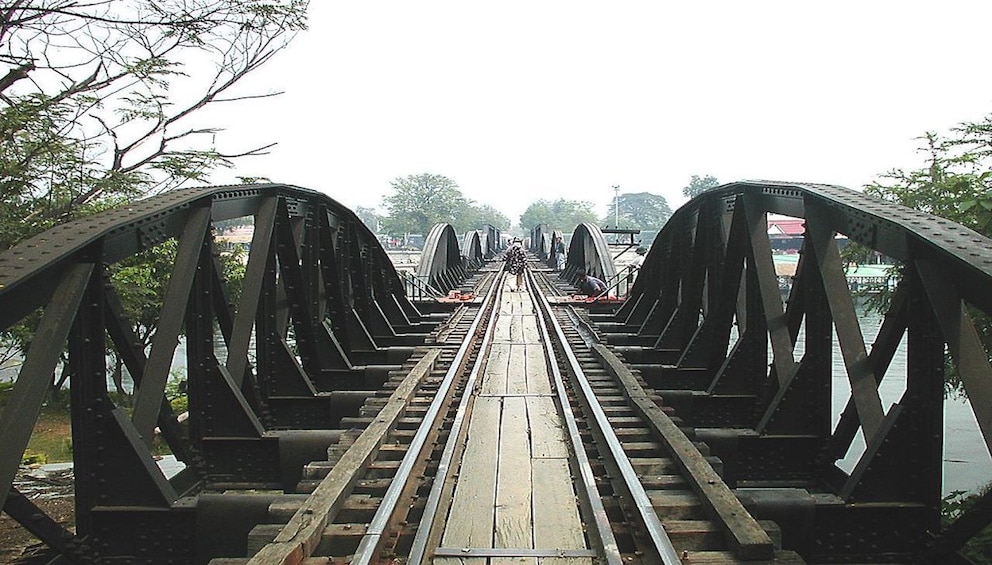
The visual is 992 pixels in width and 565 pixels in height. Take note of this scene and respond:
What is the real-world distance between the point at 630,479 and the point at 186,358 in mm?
3764

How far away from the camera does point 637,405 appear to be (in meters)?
6.98

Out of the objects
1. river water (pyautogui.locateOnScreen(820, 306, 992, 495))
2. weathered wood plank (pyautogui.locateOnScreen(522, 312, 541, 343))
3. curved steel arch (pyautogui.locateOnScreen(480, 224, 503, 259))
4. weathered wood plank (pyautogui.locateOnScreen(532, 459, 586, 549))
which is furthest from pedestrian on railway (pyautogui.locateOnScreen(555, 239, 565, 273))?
weathered wood plank (pyautogui.locateOnScreen(532, 459, 586, 549))

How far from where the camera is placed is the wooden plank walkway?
4.23 metres

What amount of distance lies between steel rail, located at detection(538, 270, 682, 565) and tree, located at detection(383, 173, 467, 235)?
348 ft

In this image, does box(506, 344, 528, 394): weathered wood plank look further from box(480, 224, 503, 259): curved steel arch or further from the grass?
box(480, 224, 503, 259): curved steel arch

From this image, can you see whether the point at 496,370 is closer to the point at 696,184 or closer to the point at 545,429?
the point at 545,429

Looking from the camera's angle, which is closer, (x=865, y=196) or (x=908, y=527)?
(x=908, y=527)

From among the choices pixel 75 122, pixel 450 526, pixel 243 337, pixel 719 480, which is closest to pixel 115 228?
pixel 243 337

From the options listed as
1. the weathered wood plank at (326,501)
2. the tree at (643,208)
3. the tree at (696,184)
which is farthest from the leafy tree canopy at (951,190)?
the tree at (643,208)

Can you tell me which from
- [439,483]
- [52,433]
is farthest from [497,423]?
[52,433]

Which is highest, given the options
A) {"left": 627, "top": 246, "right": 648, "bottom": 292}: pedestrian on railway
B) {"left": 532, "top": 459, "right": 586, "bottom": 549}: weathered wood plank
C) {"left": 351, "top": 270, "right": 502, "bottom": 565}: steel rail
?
{"left": 627, "top": 246, "right": 648, "bottom": 292}: pedestrian on railway

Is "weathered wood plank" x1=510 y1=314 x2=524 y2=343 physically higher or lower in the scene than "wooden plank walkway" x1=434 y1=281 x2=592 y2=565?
higher

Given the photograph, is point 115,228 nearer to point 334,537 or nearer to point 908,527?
point 334,537

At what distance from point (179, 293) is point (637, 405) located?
3862 mm
